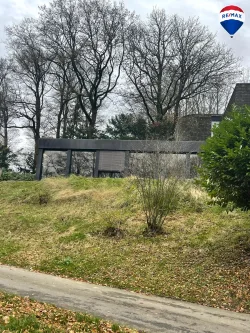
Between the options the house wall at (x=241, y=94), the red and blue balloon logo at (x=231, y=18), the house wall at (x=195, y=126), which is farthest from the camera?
the house wall at (x=195, y=126)

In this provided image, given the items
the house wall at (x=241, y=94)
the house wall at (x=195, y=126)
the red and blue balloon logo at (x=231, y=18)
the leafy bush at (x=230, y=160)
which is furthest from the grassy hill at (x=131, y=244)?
the house wall at (x=195, y=126)

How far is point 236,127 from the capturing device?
859 centimetres

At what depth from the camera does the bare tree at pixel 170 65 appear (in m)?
35.0

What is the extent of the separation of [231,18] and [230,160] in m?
6.91

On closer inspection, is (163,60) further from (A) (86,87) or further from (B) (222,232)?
(B) (222,232)

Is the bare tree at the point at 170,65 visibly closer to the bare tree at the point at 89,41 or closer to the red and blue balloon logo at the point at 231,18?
the bare tree at the point at 89,41

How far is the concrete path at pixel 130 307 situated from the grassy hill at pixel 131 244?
24.5 inches

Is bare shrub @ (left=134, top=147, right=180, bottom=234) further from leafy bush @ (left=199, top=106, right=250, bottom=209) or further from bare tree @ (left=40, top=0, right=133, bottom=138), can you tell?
bare tree @ (left=40, top=0, right=133, bottom=138)

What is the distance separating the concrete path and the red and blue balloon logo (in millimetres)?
9497

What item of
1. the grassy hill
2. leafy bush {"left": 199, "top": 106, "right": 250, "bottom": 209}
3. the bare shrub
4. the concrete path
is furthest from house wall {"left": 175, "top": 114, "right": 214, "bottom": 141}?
the concrete path

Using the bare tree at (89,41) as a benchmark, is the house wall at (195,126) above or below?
below

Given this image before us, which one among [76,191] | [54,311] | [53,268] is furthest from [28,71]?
[54,311]

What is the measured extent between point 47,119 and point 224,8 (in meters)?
27.4

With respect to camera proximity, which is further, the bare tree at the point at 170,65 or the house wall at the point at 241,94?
the bare tree at the point at 170,65
